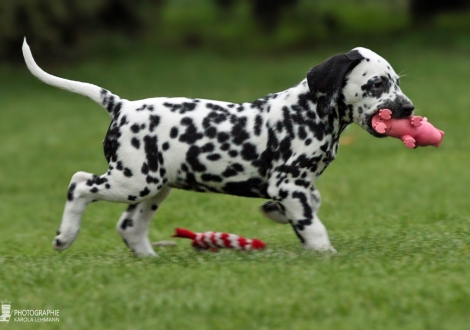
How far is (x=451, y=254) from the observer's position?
6.91 m

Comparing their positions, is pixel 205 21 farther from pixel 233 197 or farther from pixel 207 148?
pixel 207 148

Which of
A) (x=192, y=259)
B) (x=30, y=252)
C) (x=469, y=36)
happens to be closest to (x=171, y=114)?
(x=192, y=259)

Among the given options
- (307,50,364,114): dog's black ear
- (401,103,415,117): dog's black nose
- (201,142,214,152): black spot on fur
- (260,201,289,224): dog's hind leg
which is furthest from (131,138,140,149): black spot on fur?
(401,103,415,117): dog's black nose

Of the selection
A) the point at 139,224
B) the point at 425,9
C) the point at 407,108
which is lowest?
the point at 139,224

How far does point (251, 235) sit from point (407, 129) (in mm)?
2932

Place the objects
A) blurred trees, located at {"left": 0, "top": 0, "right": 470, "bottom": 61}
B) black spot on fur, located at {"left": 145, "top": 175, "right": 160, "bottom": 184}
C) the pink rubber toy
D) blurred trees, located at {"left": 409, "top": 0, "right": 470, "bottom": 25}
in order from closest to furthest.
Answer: the pink rubber toy → black spot on fur, located at {"left": 145, "top": 175, "right": 160, "bottom": 184} → blurred trees, located at {"left": 0, "top": 0, "right": 470, "bottom": 61} → blurred trees, located at {"left": 409, "top": 0, "right": 470, "bottom": 25}

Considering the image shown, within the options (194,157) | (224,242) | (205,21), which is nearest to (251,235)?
(224,242)

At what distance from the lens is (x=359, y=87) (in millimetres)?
7023

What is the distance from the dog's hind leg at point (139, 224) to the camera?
25.1 feet

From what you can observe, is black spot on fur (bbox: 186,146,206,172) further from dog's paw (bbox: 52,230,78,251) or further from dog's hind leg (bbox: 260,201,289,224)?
dog's paw (bbox: 52,230,78,251)

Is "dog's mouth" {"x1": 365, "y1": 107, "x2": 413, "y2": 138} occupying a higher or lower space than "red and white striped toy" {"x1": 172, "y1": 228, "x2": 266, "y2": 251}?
higher

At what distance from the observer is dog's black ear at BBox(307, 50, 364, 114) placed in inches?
275

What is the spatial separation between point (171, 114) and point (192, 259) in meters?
1.10

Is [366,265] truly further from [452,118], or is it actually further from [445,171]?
[452,118]
